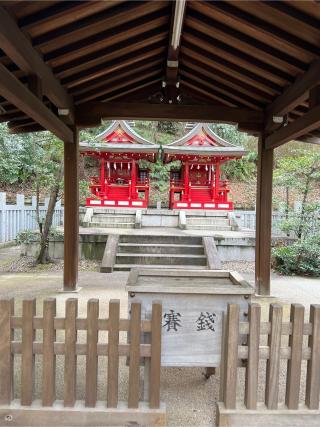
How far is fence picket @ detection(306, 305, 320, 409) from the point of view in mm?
2283

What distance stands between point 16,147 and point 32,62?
7572 millimetres

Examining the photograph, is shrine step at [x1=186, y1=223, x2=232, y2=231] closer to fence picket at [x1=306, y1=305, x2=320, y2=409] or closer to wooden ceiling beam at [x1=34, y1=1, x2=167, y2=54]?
wooden ceiling beam at [x1=34, y1=1, x2=167, y2=54]

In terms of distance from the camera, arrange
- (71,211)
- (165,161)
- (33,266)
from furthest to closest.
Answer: (165,161)
(33,266)
(71,211)

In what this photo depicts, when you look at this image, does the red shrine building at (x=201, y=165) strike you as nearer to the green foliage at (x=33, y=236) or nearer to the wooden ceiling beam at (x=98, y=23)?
the green foliage at (x=33, y=236)

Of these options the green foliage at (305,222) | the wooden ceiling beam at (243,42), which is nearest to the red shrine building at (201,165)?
the green foliage at (305,222)

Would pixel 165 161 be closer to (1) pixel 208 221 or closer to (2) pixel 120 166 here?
(2) pixel 120 166

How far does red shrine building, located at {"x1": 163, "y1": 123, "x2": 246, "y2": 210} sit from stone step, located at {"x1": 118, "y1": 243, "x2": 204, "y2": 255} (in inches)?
252

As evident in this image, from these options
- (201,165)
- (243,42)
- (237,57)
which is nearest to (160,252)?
(237,57)

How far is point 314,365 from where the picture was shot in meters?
2.30

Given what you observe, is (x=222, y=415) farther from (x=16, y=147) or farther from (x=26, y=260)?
(x=16, y=147)

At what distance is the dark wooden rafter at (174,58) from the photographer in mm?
3248

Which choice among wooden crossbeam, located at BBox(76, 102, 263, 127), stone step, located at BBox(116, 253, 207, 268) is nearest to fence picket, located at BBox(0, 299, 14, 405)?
wooden crossbeam, located at BBox(76, 102, 263, 127)

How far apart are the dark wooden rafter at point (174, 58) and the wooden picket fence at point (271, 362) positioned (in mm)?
2510

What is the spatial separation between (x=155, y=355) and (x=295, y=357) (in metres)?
0.92
